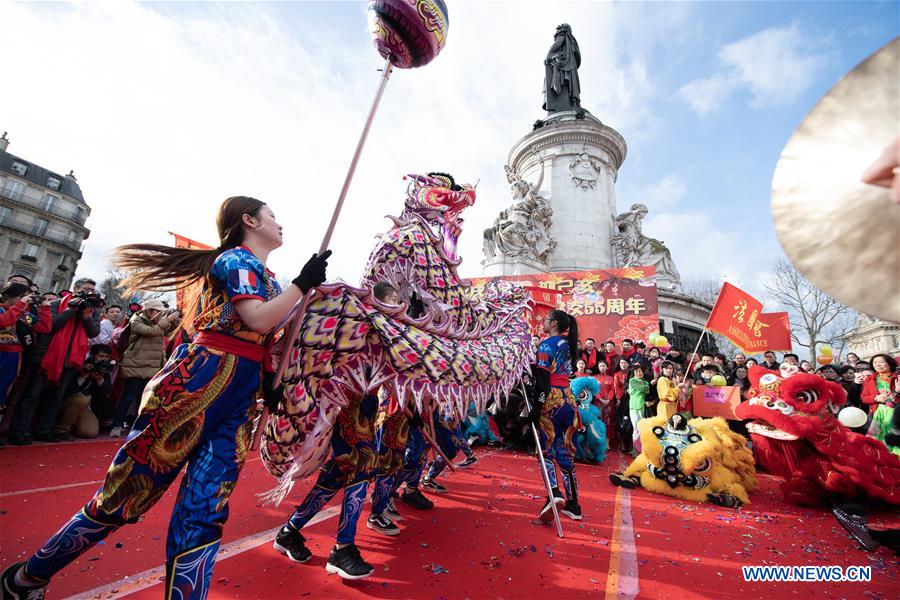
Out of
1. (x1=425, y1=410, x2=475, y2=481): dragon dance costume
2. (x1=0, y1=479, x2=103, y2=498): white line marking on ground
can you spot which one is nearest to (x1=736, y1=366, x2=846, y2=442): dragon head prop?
(x1=425, y1=410, x2=475, y2=481): dragon dance costume

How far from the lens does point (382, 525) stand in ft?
10.9

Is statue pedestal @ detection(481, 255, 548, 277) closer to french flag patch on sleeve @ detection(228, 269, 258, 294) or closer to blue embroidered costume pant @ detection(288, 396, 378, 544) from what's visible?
blue embroidered costume pant @ detection(288, 396, 378, 544)

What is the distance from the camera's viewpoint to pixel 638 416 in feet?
24.7

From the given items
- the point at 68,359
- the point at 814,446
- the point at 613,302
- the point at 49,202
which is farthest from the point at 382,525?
the point at 49,202

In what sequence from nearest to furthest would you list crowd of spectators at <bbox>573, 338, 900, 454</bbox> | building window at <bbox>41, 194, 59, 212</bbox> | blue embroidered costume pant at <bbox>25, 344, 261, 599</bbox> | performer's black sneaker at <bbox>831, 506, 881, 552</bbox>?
blue embroidered costume pant at <bbox>25, 344, 261, 599</bbox>, performer's black sneaker at <bbox>831, 506, 881, 552</bbox>, crowd of spectators at <bbox>573, 338, 900, 454</bbox>, building window at <bbox>41, 194, 59, 212</bbox>

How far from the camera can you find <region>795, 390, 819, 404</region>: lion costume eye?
175 inches

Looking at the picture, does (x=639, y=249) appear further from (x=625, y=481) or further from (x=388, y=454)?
(x=388, y=454)

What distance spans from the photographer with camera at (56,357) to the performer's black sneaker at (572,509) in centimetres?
671

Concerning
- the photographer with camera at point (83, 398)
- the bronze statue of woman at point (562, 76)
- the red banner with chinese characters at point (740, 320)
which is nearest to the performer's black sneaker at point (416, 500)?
the photographer with camera at point (83, 398)

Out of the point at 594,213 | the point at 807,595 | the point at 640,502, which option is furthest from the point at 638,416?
the point at 594,213

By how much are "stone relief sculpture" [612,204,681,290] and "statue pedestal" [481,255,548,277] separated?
3.65m

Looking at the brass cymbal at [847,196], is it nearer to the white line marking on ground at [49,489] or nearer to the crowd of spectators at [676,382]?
the crowd of spectators at [676,382]

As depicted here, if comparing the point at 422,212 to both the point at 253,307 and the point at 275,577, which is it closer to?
the point at 253,307

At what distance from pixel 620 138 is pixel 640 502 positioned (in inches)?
641
